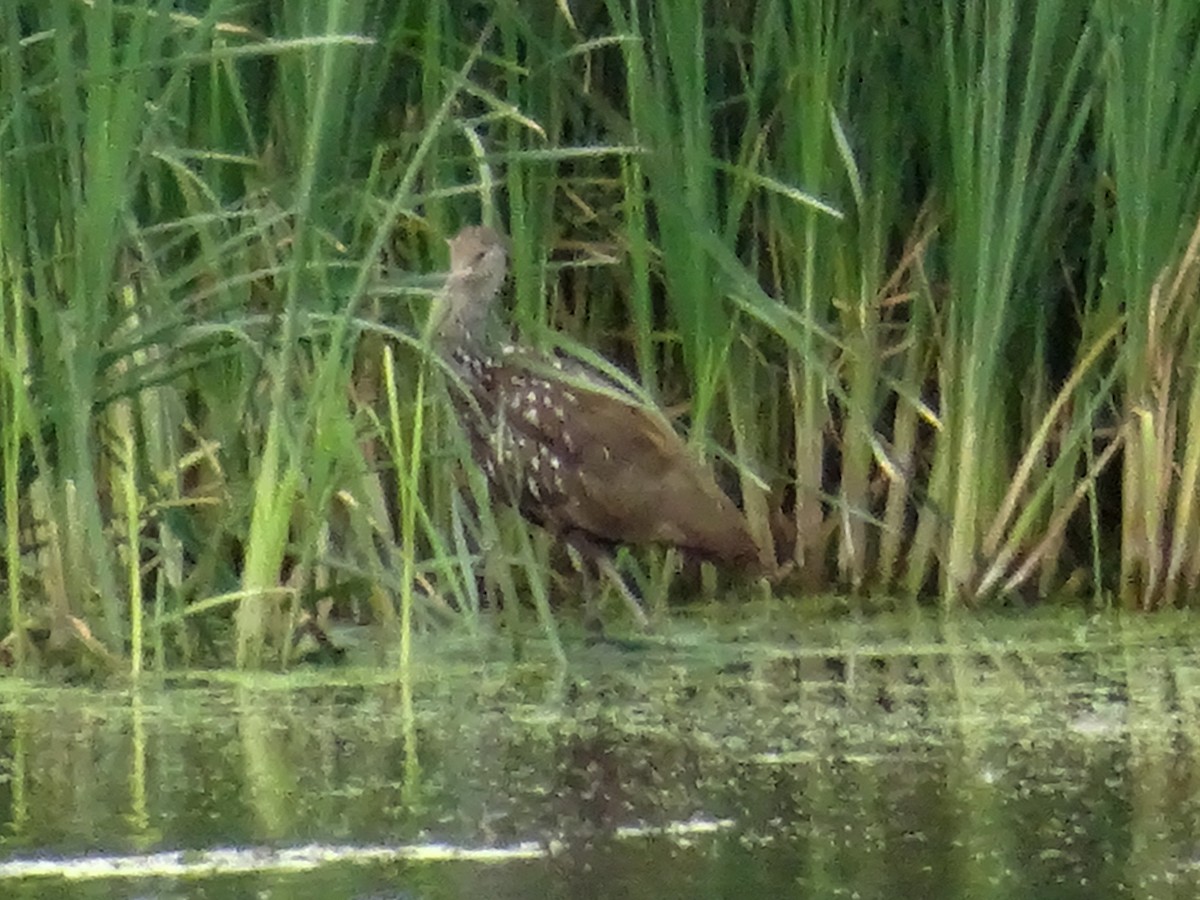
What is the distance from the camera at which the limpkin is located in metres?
2.74

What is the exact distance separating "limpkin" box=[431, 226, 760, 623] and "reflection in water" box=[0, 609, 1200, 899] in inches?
10.1

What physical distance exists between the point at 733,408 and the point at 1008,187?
1.46ft

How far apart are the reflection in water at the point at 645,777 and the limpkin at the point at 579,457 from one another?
0.26m

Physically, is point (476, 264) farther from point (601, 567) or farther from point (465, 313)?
point (601, 567)

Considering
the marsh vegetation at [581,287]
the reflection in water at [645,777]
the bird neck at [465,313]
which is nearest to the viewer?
the reflection in water at [645,777]

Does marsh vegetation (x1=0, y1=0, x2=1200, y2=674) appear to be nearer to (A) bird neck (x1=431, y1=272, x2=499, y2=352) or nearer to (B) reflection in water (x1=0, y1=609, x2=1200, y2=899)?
(A) bird neck (x1=431, y1=272, x2=499, y2=352)

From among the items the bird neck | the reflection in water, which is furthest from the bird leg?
the bird neck

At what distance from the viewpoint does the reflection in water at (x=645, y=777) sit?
1675 millimetres

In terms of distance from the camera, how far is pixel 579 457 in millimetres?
2900

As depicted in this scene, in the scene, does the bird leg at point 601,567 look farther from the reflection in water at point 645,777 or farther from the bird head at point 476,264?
the bird head at point 476,264

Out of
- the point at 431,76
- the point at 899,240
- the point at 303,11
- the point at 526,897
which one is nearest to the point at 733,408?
the point at 899,240

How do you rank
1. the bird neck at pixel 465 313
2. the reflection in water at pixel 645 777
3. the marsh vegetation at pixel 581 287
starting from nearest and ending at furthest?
the reflection in water at pixel 645 777, the marsh vegetation at pixel 581 287, the bird neck at pixel 465 313

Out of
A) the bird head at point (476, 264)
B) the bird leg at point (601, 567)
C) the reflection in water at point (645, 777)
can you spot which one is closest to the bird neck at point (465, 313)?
the bird head at point (476, 264)

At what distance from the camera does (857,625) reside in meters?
2.67
